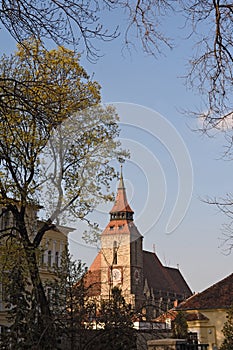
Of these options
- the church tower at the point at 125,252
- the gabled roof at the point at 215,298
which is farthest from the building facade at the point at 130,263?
the gabled roof at the point at 215,298

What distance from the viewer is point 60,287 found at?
30.8ft

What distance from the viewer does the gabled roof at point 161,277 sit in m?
74.7

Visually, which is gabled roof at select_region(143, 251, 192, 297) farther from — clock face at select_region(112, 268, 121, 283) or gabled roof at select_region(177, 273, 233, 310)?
gabled roof at select_region(177, 273, 233, 310)

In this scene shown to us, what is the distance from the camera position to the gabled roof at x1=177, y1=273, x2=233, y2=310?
25.0 meters

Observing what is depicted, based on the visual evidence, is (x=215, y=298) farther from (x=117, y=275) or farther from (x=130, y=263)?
(x=117, y=275)

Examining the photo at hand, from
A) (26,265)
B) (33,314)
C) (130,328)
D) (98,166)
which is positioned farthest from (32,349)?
(98,166)

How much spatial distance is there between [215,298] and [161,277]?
53.2 m

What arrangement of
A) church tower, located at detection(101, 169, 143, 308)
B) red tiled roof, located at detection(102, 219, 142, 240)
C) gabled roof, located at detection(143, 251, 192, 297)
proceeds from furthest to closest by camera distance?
gabled roof, located at detection(143, 251, 192, 297), church tower, located at detection(101, 169, 143, 308), red tiled roof, located at detection(102, 219, 142, 240)

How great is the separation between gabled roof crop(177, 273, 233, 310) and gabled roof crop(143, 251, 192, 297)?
46.8 meters

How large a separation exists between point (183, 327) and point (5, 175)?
1279 centimetres

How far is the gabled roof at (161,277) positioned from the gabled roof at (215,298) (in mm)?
46795

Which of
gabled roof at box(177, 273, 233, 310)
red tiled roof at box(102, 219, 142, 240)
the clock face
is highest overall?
red tiled roof at box(102, 219, 142, 240)

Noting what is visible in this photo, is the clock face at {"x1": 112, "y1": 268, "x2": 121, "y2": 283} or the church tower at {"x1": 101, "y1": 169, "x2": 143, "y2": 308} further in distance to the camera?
the clock face at {"x1": 112, "y1": 268, "x2": 121, "y2": 283}

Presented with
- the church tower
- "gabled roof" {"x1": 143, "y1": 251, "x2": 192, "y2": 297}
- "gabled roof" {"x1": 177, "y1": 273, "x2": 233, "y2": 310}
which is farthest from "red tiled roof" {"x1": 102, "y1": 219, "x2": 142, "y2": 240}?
"gabled roof" {"x1": 177, "y1": 273, "x2": 233, "y2": 310}
